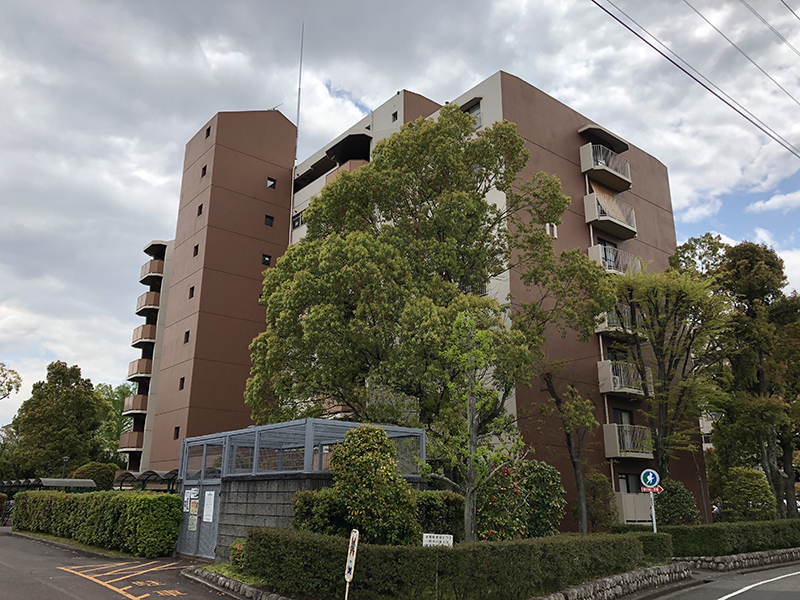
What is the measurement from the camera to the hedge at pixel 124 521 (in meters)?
18.2

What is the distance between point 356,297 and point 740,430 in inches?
762

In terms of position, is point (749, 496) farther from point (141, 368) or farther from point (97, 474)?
point (141, 368)

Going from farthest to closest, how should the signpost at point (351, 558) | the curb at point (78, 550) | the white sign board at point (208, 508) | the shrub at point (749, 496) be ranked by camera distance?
the shrub at point (749, 496)
the curb at point (78, 550)
the white sign board at point (208, 508)
the signpost at point (351, 558)

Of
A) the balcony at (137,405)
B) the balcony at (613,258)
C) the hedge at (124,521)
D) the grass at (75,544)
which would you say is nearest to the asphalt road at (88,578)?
the grass at (75,544)

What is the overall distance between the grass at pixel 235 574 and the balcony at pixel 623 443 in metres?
16.9

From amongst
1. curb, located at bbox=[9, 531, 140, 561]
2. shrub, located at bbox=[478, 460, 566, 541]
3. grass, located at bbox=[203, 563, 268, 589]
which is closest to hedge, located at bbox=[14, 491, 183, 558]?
curb, located at bbox=[9, 531, 140, 561]

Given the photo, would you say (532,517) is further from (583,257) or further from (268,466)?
(583,257)

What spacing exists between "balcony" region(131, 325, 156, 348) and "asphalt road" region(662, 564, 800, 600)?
116 ft

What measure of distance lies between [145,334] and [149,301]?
2.28 m

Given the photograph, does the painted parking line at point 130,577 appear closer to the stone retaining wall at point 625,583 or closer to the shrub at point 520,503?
the shrub at point 520,503

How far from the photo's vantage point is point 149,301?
42.2 m

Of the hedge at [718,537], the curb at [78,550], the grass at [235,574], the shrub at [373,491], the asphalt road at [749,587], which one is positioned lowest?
the asphalt road at [749,587]

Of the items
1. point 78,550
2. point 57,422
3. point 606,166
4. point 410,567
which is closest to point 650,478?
point 410,567

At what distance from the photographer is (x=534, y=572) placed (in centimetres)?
1184
